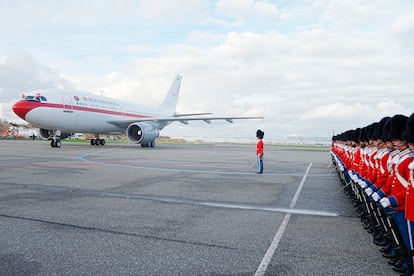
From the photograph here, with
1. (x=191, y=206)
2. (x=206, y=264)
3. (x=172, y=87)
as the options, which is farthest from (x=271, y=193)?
(x=172, y=87)

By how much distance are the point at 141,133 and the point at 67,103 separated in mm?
6251

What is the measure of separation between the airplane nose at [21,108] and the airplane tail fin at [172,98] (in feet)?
66.4

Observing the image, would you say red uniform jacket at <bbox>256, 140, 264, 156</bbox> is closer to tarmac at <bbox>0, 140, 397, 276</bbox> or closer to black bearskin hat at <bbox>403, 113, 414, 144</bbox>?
tarmac at <bbox>0, 140, 397, 276</bbox>

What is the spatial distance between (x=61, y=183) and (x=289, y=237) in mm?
6628

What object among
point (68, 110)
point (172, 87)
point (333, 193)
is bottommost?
point (333, 193)

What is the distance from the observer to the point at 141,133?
28.2 metres

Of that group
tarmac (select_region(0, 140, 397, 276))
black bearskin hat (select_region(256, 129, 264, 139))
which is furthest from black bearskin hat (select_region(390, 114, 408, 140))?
black bearskin hat (select_region(256, 129, 264, 139))

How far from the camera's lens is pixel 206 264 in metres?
3.69

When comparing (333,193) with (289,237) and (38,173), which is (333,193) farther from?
(38,173)

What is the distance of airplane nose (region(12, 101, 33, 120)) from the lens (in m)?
22.1

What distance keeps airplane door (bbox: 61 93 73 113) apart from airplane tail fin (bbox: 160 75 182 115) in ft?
56.7

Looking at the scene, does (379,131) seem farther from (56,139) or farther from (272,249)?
(56,139)

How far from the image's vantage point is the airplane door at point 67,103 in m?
24.2

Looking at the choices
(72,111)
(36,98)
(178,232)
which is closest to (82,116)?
(72,111)
